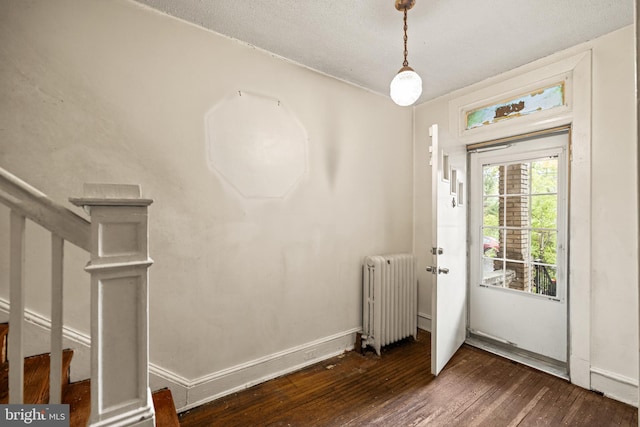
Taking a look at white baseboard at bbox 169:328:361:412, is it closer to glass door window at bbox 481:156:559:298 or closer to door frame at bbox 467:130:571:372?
door frame at bbox 467:130:571:372

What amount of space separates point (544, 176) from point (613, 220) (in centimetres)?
63

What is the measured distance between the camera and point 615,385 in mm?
1964

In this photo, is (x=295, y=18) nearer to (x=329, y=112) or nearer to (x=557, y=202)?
(x=329, y=112)

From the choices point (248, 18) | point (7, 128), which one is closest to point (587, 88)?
point (248, 18)

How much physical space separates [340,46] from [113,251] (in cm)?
207

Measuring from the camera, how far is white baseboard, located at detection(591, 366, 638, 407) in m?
1.90

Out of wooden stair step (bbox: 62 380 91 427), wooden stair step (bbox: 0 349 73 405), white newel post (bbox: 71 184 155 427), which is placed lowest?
wooden stair step (bbox: 62 380 91 427)

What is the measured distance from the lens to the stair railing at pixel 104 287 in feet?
2.59

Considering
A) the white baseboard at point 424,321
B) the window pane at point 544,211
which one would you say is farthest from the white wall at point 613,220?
the white baseboard at point 424,321

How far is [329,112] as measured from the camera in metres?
2.56

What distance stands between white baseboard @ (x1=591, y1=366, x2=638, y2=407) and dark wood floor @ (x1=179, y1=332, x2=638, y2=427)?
0.19 ft

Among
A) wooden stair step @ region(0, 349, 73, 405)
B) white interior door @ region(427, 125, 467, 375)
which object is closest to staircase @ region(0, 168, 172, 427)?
wooden stair step @ region(0, 349, 73, 405)

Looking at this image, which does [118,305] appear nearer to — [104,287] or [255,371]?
[104,287]

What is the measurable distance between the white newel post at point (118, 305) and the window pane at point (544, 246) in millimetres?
2993
